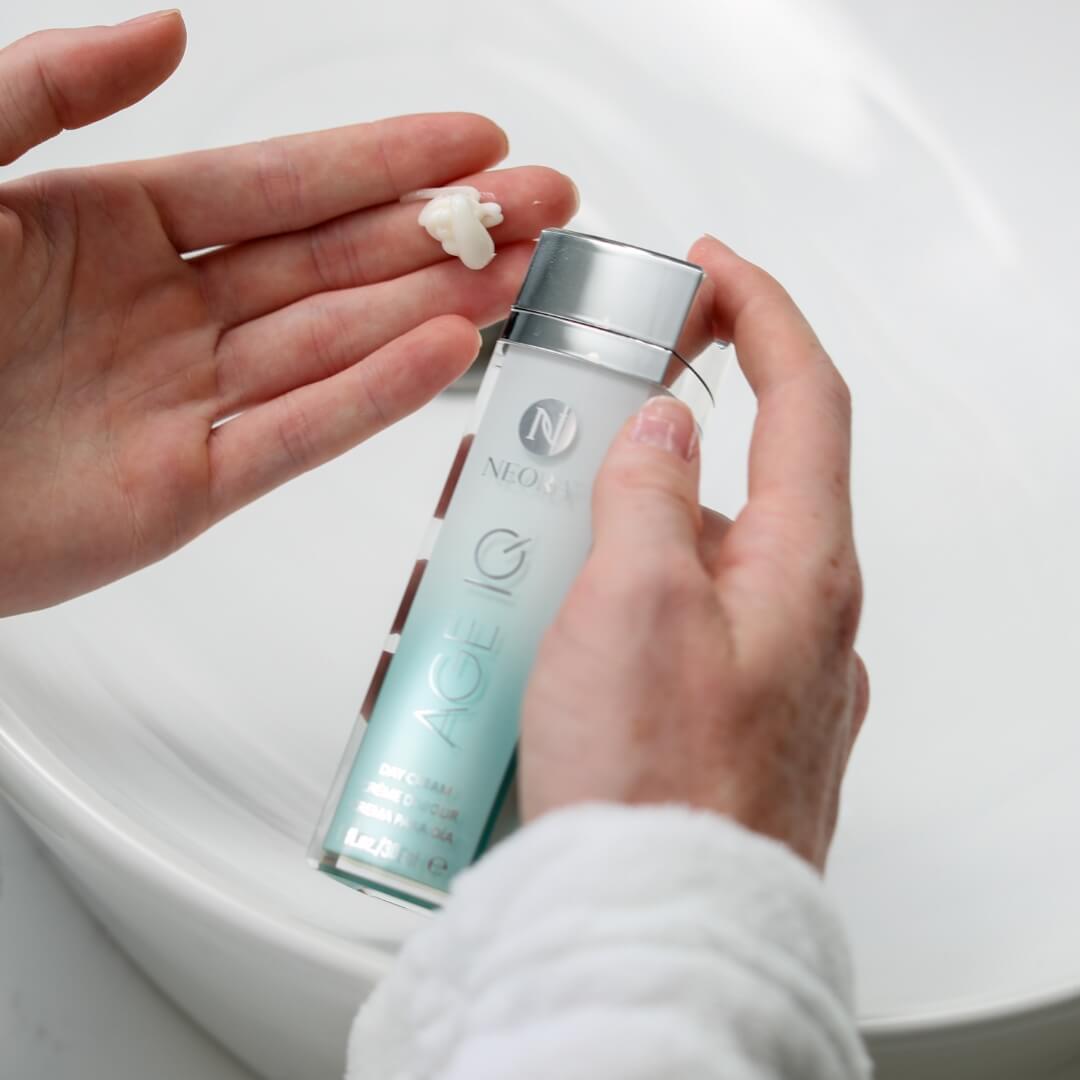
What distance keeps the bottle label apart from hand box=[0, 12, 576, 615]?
162 millimetres

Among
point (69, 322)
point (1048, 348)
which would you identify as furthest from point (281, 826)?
point (1048, 348)

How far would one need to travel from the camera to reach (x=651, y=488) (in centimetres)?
41

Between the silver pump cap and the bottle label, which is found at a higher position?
the silver pump cap

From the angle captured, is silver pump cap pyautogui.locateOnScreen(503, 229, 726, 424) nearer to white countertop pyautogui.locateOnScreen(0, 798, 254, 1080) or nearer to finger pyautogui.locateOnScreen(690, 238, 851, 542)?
finger pyautogui.locateOnScreen(690, 238, 851, 542)

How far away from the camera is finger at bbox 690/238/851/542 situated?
1.38ft

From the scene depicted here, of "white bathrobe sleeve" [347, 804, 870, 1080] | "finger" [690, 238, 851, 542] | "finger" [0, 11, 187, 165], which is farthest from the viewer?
"finger" [0, 11, 187, 165]

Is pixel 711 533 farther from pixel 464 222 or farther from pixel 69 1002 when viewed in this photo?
pixel 69 1002

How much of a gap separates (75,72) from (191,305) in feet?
0.44

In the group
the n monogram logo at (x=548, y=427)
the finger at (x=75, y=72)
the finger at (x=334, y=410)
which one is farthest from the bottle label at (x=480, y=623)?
the finger at (x=75, y=72)

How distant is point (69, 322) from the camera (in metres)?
0.60

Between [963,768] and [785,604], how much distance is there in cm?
30

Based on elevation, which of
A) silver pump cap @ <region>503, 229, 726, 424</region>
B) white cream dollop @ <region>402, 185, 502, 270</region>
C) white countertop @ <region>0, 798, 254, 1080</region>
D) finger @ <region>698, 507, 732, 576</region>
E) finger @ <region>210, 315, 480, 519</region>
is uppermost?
silver pump cap @ <region>503, 229, 726, 424</region>

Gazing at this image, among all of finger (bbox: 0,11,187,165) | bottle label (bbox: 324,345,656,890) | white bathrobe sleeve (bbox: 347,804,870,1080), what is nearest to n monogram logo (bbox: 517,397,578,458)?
bottle label (bbox: 324,345,656,890)

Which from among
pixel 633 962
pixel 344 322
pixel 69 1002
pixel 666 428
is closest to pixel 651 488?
pixel 666 428
